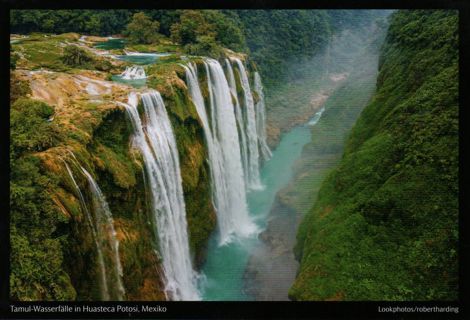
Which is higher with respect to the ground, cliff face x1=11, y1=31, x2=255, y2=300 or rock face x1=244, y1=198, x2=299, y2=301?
cliff face x1=11, y1=31, x2=255, y2=300

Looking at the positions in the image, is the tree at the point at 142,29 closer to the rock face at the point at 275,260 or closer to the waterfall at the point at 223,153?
the waterfall at the point at 223,153

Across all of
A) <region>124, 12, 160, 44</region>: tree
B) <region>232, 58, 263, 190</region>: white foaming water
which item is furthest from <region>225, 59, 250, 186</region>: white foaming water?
<region>124, 12, 160, 44</region>: tree

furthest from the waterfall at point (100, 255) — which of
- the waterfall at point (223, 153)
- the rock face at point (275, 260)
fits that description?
the waterfall at point (223, 153)

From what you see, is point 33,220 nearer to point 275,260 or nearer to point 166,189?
point 166,189

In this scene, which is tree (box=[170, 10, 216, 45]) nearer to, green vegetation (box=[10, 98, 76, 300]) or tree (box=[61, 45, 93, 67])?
tree (box=[61, 45, 93, 67])

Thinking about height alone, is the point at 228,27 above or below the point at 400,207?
above

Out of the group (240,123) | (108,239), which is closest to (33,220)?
(108,239)
